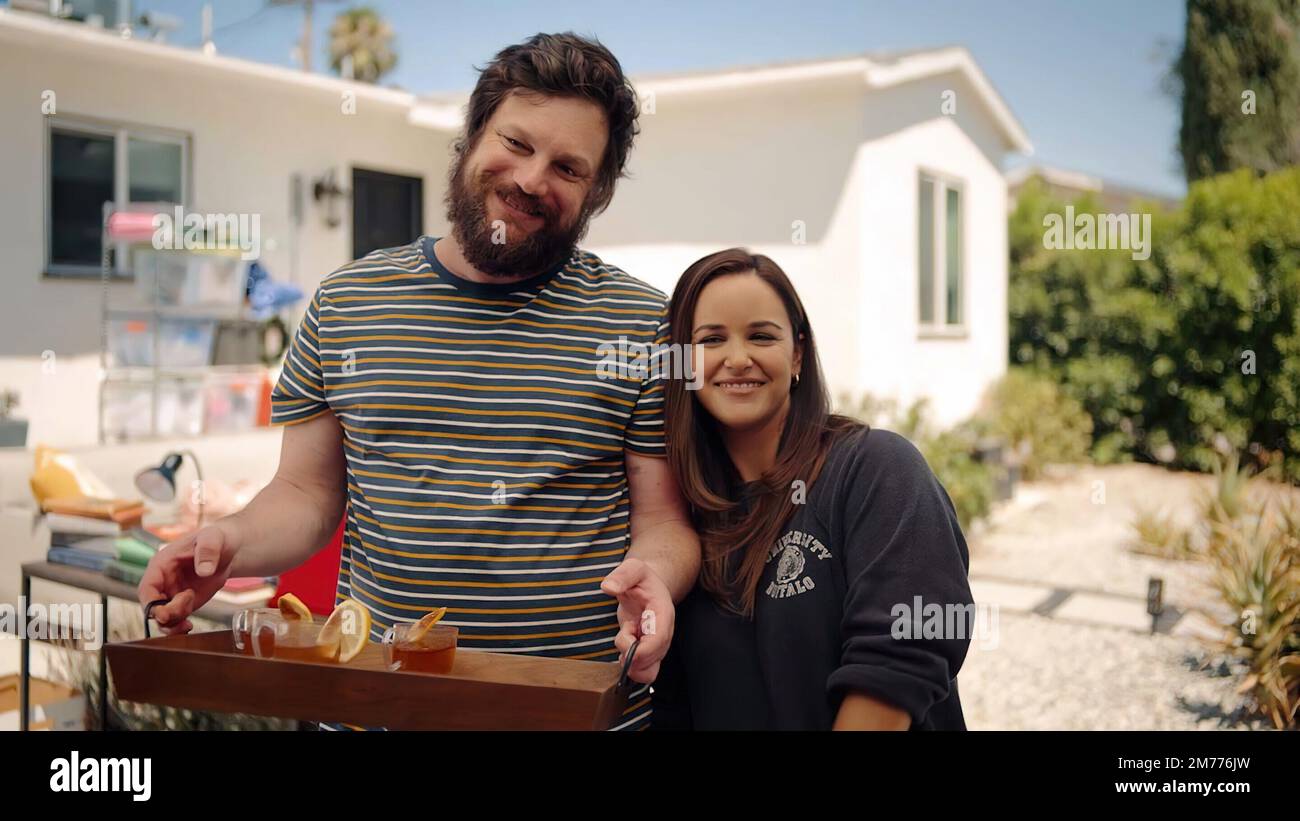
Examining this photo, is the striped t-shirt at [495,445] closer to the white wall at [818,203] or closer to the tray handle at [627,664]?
the tray handle at [627,664]

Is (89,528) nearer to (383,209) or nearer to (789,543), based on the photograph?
(789,543)

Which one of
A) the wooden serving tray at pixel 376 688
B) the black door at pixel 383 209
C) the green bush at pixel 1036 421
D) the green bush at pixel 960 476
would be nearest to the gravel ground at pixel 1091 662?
Result: the green bush at pixel 960 476

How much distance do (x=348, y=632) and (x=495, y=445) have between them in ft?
1.24

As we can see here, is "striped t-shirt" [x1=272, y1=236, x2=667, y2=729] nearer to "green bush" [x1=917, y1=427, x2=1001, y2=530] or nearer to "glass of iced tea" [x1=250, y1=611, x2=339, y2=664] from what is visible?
"glass of iced tea" [x1=250, y1=611, x2=339, y2=664]

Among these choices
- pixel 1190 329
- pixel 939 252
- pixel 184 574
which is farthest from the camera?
pixel 1190 329

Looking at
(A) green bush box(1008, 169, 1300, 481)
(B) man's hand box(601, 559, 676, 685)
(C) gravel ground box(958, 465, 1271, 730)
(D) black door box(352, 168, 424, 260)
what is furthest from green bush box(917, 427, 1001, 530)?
(B) man's hand box(601, 559, 676, 685)

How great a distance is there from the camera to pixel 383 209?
1109cm

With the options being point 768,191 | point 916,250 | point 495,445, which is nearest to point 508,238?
point 495,445

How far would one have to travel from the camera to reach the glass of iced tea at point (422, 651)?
5.23 feet

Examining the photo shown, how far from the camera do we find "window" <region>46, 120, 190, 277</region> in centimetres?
858

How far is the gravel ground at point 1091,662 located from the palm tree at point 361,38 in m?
22.4
